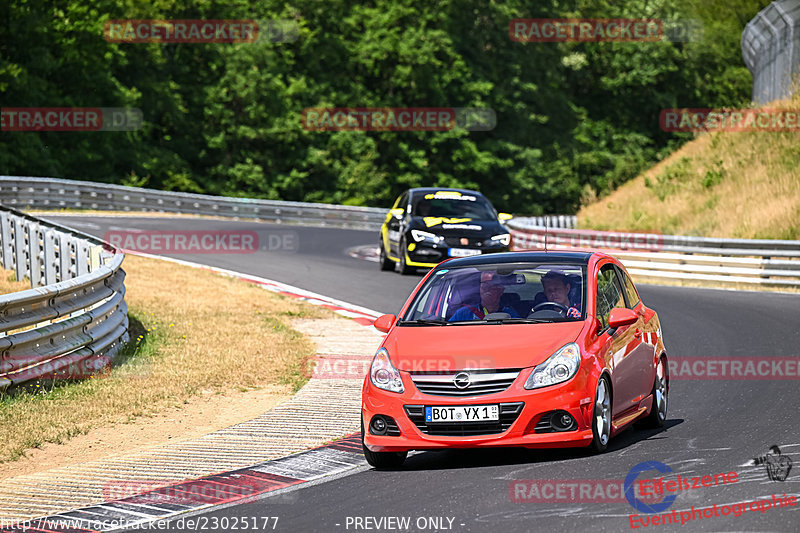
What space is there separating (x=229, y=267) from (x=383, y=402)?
17.2m

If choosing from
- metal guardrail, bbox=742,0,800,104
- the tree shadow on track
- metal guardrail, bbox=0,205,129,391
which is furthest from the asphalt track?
metal guardrail, bbox=742,0,800,104

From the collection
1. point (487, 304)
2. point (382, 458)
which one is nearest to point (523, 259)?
point (487, 304)

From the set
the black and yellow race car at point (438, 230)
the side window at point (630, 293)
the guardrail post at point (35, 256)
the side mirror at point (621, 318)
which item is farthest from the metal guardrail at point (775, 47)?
the side mirror at point (621, 318)

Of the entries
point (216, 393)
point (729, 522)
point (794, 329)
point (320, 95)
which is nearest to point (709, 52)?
point (320, 95)

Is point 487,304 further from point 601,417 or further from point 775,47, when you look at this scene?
point 775,47

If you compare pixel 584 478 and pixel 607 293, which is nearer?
pixel 584 478

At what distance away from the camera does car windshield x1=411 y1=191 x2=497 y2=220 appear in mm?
24250

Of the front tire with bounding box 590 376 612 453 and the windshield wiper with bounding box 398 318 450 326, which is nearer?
the front tire with bounding box 590 376 612 453

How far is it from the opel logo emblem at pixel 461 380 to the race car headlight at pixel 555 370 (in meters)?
0.41

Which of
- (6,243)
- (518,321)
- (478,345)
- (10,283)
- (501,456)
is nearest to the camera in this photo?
(478,345)

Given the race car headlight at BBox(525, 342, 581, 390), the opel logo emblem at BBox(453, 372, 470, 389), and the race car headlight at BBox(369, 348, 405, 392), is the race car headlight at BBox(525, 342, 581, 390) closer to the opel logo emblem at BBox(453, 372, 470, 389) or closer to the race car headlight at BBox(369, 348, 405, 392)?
the opel logo emblem at BBox(453, 372, 470, 389)

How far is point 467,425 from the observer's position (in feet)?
27.3

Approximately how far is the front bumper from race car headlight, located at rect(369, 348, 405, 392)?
79 mm

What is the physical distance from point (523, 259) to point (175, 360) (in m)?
5.61
